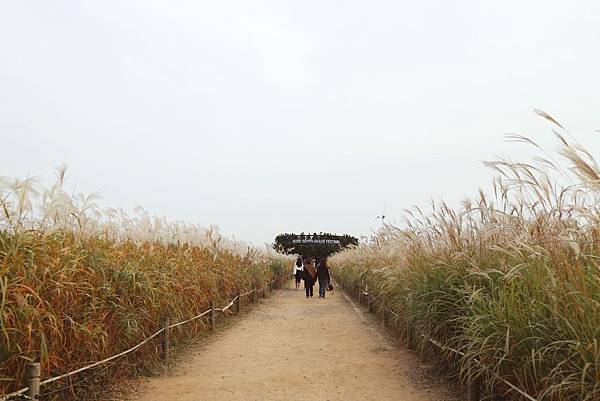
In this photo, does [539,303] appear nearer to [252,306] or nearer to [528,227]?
[528,227]

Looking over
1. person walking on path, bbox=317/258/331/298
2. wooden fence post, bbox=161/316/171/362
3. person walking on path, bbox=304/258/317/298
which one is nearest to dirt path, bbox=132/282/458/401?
wooden fence post, bbox=161/316/171/362

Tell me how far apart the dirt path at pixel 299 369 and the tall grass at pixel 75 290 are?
0.60m

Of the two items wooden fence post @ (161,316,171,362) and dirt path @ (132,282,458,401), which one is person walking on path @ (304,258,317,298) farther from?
wooden fence post @ (161,316,171,362)

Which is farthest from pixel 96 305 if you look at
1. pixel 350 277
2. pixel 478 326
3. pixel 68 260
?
pixel 350 277

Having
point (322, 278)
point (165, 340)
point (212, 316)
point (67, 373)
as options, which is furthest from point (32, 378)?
point (322, 278)

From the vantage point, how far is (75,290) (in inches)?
167

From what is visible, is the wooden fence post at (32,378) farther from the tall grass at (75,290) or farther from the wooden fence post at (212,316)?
the wooden fence post at (212,316)

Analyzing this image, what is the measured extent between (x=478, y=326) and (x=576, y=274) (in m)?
1.07

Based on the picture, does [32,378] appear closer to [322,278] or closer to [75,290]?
[75,290]

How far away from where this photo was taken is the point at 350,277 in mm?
18344

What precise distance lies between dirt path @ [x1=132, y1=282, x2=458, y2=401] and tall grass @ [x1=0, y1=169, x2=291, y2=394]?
601mm

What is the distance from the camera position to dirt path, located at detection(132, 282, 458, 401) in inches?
210

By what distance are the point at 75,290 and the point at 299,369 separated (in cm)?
318

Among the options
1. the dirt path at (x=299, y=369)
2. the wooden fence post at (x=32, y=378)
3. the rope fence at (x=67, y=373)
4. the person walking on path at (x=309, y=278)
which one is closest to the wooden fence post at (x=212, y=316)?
the rope fence at (x=67, y=373)
